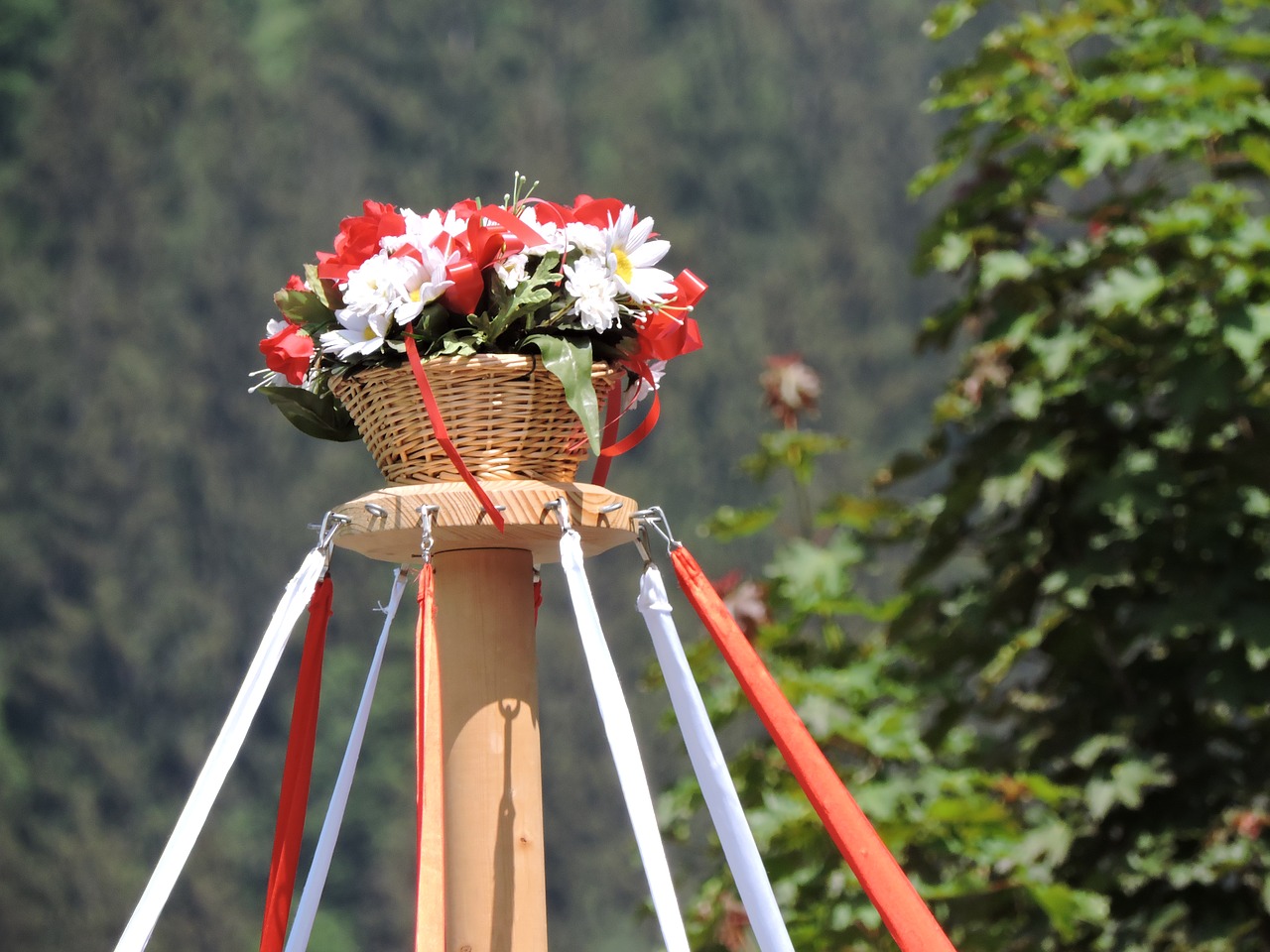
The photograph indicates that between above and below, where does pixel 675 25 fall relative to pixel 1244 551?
above

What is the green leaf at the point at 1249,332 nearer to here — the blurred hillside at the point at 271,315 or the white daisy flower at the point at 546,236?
the white daisy flower at the point at 546,236

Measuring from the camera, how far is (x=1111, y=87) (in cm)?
271

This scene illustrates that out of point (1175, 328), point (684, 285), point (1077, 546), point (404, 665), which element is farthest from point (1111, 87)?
point (404, 665)

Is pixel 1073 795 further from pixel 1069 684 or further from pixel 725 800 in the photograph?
pixel 725 800

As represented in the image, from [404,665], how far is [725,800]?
5.07 metres

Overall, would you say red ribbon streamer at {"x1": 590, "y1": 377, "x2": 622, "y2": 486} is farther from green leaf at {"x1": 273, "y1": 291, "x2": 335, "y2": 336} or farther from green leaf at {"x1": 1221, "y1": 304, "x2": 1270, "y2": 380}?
green leaf at {"x1": 1221, "y1": 304, "x2": 1270, "y2": 380}

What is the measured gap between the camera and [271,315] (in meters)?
6.31

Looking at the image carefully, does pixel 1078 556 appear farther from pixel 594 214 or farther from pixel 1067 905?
pixel 594 214

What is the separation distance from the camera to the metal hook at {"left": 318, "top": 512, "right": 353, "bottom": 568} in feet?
3.94

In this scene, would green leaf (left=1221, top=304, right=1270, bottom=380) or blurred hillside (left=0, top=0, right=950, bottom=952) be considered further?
blurred hillside (left=0, top=0, right=950, bottom=952)

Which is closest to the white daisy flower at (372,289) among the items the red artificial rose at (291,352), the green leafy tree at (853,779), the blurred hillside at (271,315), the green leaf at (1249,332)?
the red artificial rose at (291,352)

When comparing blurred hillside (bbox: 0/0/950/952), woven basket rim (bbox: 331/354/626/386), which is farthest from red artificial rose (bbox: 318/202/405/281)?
blurred hillside (bbox: 0/0/950/952)

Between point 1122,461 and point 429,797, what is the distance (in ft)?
6.73

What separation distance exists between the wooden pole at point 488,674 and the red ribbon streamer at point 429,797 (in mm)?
12
